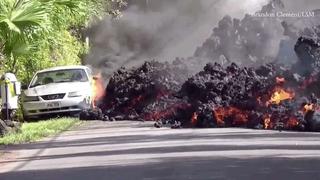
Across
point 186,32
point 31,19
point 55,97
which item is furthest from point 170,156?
point 186,32

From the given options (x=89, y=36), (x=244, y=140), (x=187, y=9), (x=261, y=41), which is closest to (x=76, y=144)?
(x=244, y=140)

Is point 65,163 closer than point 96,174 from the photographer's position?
No

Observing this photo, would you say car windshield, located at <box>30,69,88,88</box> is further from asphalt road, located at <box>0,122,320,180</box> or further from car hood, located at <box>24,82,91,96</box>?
asphalt road, located at <box>0,122,320,180</box>

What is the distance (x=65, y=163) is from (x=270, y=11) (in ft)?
38.8

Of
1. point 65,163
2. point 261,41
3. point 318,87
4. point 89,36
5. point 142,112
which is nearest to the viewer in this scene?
point 65,163

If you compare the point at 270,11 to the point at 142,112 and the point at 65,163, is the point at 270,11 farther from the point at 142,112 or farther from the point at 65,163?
the point at 65,163

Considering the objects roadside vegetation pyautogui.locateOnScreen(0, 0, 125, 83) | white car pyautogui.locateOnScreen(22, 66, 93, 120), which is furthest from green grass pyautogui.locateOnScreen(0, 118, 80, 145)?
Answer: roadside vegetation pyautogui.locateOnScreen(0, 0, 125, 83)

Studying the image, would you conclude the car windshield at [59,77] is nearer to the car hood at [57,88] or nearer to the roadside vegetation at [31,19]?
the car hood at [57,88]

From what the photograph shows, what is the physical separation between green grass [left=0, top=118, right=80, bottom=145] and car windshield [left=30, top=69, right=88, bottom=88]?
188cm

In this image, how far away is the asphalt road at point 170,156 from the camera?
326 inches

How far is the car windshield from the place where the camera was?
18062 millimetres

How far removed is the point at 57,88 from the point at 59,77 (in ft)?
2.60

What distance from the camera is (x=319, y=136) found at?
452 inches

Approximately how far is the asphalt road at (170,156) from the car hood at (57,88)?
4.32m
